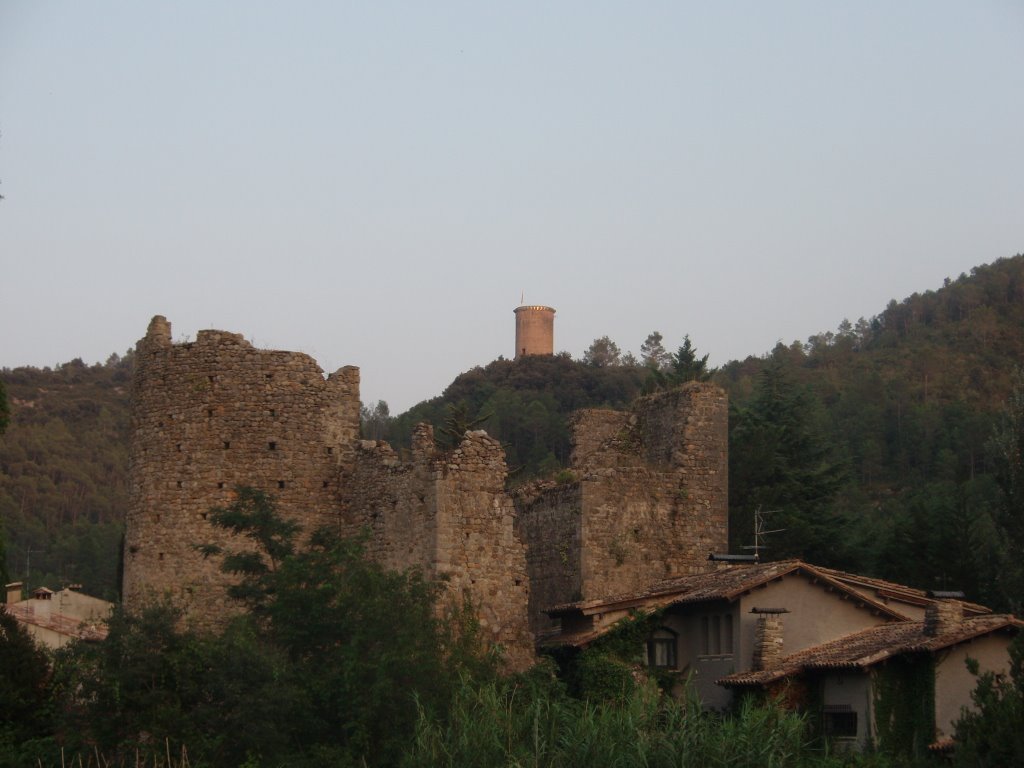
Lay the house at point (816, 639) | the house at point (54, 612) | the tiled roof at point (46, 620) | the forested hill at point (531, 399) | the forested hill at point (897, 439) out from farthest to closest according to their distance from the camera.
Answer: the forested hill at point (531, 399), the forested hill at point (897, 439), the tiled roof at point (46, 620), the house at point (54, 612), the house at point (816, 639)

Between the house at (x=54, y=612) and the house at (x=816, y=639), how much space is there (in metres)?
9.69

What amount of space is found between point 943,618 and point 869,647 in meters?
1.23

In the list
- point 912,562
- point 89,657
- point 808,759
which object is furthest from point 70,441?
point 808,759

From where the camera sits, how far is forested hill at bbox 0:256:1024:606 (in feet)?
119

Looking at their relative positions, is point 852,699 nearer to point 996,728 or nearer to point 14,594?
point 996,728

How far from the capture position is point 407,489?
2305cm

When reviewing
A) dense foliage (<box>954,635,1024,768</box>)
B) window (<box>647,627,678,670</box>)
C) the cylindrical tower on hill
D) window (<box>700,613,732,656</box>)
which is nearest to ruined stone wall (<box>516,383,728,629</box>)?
window (<box>647,627,678,670</box>)

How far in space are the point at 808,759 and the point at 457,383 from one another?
57.5 meters

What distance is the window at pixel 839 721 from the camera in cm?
2225

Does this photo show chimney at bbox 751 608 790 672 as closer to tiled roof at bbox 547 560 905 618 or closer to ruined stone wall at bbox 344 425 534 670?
tiled roof at bbox 547 560 905 618

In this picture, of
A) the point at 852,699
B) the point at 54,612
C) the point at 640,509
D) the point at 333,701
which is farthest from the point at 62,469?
the point at 852,699

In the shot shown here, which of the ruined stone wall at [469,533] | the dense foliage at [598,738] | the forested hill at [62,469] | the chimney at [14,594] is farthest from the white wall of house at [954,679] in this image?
the forested hill at [62,469]

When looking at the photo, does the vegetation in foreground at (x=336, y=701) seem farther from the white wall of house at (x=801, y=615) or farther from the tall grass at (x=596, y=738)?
the white wall of house at (x=801, y=615)

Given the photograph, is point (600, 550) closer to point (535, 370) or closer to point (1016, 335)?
point (535, 370)
